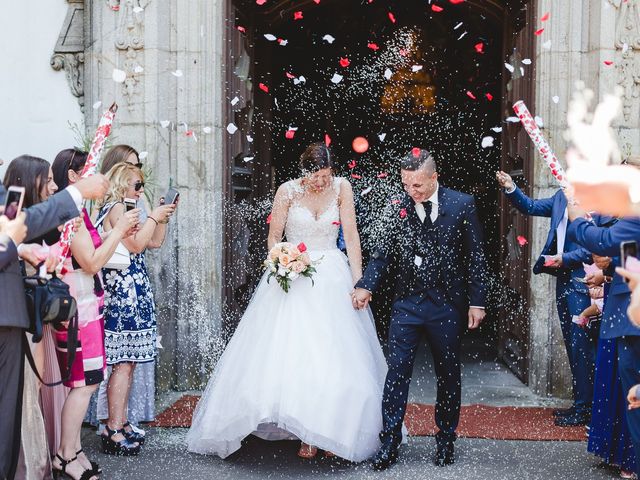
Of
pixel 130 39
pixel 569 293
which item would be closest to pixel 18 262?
pixel 130 39

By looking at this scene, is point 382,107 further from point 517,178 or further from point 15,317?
point 15,317

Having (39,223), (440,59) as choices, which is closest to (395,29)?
(440,59)

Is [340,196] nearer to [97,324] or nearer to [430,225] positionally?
[430,225]

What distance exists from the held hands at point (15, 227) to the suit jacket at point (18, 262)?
0.16m

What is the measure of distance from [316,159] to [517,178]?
2.64m

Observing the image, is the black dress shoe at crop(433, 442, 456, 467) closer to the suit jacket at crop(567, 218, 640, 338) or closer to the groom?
the groom

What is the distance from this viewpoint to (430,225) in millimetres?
5168

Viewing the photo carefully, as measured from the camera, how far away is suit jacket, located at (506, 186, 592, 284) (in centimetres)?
591

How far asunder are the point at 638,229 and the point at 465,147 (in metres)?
8.93

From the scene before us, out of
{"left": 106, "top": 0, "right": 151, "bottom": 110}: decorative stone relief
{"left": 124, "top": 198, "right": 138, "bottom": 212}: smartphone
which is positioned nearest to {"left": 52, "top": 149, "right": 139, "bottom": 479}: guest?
{"left": 124, "top": 198, "right": 138, "bottom": 212}: smartphone

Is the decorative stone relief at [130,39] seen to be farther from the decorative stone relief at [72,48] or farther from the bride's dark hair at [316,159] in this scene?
the bride's dark hair at [316,159]

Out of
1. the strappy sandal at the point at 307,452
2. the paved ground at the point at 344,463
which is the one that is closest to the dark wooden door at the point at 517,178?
the paved ground at the point at 344,463

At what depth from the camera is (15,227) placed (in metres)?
3.35

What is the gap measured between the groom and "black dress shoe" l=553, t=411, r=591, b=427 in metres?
1.27
